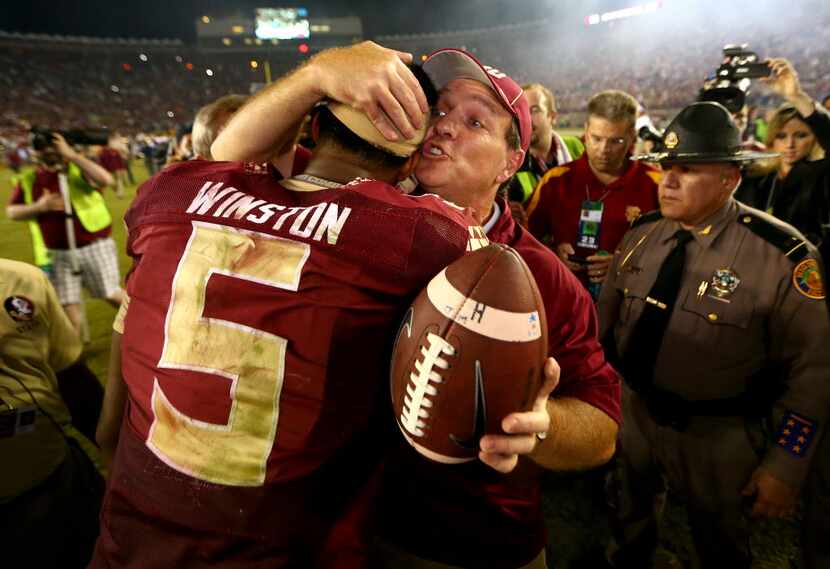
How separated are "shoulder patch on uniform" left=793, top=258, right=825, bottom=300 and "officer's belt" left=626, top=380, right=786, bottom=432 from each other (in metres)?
0.45

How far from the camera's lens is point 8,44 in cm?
3697

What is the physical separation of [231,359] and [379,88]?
71 centimetres

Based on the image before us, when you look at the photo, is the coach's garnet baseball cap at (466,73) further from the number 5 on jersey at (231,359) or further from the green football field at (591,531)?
the green football field at (591,531)

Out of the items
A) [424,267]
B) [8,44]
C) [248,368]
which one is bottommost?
[248,368]

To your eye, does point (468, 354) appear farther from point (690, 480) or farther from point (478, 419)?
point (690, 480)

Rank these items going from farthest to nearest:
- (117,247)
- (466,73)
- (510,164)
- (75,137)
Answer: (117,247)
(75,137)
(510,164)
(466,73)

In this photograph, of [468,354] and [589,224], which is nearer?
[468,354]

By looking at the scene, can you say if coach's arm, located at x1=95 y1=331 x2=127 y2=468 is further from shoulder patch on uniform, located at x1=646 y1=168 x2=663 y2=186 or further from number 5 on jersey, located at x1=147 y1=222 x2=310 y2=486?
shoulder patch on uniform, located at x1=646 y1=168 x2=663 y2=186

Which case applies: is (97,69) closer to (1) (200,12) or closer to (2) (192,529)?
(1) (200,12)

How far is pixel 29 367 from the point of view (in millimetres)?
1757

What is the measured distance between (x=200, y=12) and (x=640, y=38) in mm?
43860

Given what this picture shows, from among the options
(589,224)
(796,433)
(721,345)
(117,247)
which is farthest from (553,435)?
(117,247)

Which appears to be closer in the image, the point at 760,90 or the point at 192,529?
the point at 192,529

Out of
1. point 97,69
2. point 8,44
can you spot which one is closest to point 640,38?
point 97,69
